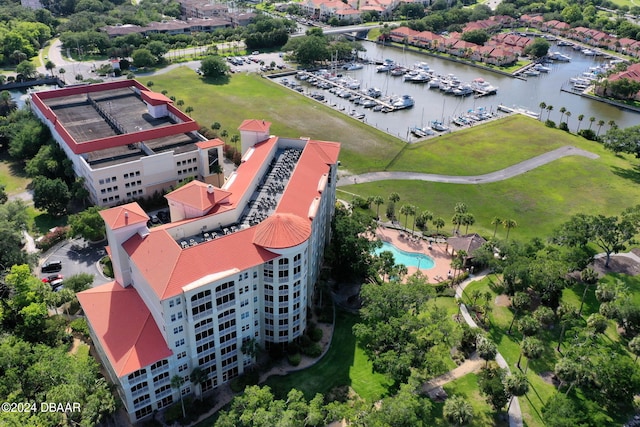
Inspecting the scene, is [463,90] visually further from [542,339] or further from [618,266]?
[542,339]

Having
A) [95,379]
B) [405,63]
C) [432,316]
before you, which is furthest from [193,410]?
[405,63]

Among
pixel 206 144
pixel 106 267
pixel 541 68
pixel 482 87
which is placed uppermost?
pixel 206 144

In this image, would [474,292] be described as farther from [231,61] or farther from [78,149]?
[231,61]

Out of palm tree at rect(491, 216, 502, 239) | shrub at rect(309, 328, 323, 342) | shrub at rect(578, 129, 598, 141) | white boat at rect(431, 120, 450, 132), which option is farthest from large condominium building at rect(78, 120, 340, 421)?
shrub at rect(578, 129, 598, 141)

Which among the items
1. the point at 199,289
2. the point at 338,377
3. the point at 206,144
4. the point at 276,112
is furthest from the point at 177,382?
the point at 276,112

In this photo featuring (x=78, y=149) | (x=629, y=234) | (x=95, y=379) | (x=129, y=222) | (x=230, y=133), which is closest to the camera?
(x=95, y=379)
